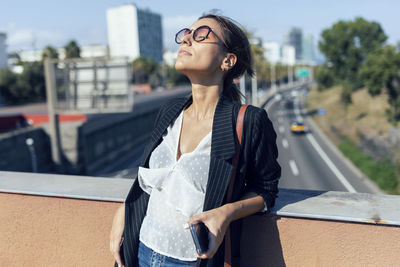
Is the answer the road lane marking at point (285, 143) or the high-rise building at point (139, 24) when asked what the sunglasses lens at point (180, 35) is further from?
the road lane marking at point (285, 143)

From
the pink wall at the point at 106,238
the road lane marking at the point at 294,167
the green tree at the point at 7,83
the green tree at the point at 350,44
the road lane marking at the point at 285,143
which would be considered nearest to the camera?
the pink wall at the point at 106,238

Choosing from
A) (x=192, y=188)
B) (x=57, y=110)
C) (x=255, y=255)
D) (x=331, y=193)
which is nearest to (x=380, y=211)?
(x=331, y=193)

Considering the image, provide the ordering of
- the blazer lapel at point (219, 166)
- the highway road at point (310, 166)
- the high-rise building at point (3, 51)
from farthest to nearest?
1. the high-rise building at point (3, 51)
2. the highway road at point (310, 166)
3. the blazer lapel at point (219, 166)

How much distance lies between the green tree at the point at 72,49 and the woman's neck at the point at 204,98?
5638 cm

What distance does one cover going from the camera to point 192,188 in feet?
5.74

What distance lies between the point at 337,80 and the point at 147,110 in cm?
3522

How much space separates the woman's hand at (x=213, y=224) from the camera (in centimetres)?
161

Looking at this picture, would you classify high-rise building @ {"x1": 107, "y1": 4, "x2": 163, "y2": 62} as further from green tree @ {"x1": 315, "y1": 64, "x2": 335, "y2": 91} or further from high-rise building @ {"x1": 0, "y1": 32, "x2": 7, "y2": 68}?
high-rise building @ {"x1": 0, "y1": 32, "x2": 7, "y2": 68}

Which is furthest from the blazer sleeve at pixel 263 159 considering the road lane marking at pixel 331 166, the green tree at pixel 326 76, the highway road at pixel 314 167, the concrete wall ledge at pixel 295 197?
the green tree at pixel 326 76

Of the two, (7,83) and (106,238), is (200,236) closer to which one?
(106,238)

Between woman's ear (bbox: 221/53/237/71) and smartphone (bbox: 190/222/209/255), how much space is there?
83 centimetres

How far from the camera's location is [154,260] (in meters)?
1.80

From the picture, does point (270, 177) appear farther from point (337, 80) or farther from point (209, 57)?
point (337, 80)

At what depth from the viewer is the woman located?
172 cm
